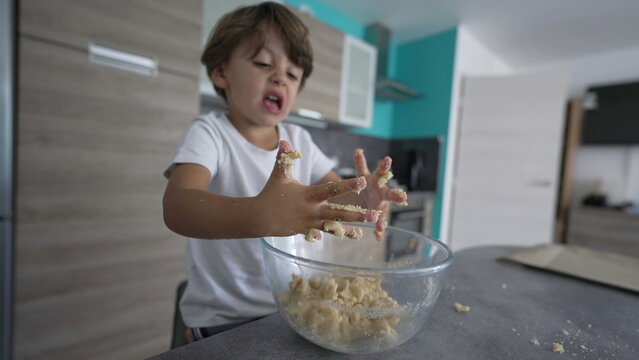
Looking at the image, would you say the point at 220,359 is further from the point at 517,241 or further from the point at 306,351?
the point at 517,241

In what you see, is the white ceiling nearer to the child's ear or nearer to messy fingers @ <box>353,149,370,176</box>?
the child's ear

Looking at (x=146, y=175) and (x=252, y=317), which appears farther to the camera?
(x=146, y=175)

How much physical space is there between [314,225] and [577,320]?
486mm

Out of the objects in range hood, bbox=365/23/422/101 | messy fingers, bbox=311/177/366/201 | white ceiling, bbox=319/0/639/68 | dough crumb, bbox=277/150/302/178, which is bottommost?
messy fingers, bbox=311/177/366/201

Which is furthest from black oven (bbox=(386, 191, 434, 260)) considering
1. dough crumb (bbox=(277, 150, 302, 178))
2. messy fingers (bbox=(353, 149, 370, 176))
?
dough crumb (bbox=(277, 150, 302, 178))

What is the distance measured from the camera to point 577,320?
0.48 m

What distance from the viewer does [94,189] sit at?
3.54ft

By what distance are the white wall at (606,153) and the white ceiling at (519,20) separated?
0.17m

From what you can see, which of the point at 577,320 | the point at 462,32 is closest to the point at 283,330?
the point at 577,320

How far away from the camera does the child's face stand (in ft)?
1.96

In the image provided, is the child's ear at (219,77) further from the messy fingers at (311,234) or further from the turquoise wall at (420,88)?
the turquoise wall at (420,88)

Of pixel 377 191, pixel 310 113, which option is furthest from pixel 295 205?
pixel 310 113

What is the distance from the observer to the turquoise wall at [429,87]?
8.71 feet

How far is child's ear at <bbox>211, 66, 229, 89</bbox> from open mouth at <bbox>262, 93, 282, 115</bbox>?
117 millimetres
